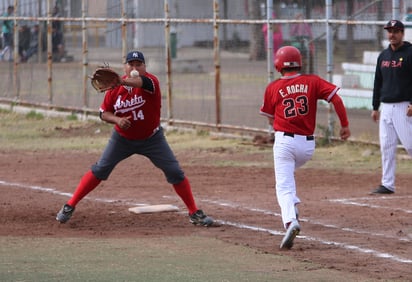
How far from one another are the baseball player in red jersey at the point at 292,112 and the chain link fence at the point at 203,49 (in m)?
6.24

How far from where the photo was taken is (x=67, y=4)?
23875mm

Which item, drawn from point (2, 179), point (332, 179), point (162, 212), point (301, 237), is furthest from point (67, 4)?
point (301, 237)

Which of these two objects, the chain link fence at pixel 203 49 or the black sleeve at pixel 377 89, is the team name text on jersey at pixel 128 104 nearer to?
the black sleeve at pixel 377 89

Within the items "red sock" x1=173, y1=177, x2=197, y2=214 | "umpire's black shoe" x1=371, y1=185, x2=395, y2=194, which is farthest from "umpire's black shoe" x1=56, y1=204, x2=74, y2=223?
"umpire's black shoe" x1=371, y1=185, x2=395, y2=194

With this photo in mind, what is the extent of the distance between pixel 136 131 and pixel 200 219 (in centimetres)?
114

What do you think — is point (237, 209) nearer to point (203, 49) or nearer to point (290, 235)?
point (290, 235)

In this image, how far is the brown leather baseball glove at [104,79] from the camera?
10.1m

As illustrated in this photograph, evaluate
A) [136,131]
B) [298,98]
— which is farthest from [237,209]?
[298,98]

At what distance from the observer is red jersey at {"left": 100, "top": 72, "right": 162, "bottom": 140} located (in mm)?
10570

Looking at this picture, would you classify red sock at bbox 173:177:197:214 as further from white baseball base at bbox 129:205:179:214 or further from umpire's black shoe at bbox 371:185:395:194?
umpire's black shoe at bbox 371:185:395:194

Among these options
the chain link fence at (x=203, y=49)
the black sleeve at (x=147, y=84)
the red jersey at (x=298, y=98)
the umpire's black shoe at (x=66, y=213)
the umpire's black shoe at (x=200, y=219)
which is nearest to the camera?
the red jersey at (x=298, y=98)

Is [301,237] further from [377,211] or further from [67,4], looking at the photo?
[67,4]

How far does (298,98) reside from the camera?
9.55 metres

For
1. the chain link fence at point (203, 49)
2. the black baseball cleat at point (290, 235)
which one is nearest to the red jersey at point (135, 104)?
the black baseball cleat at point (290, 235)
